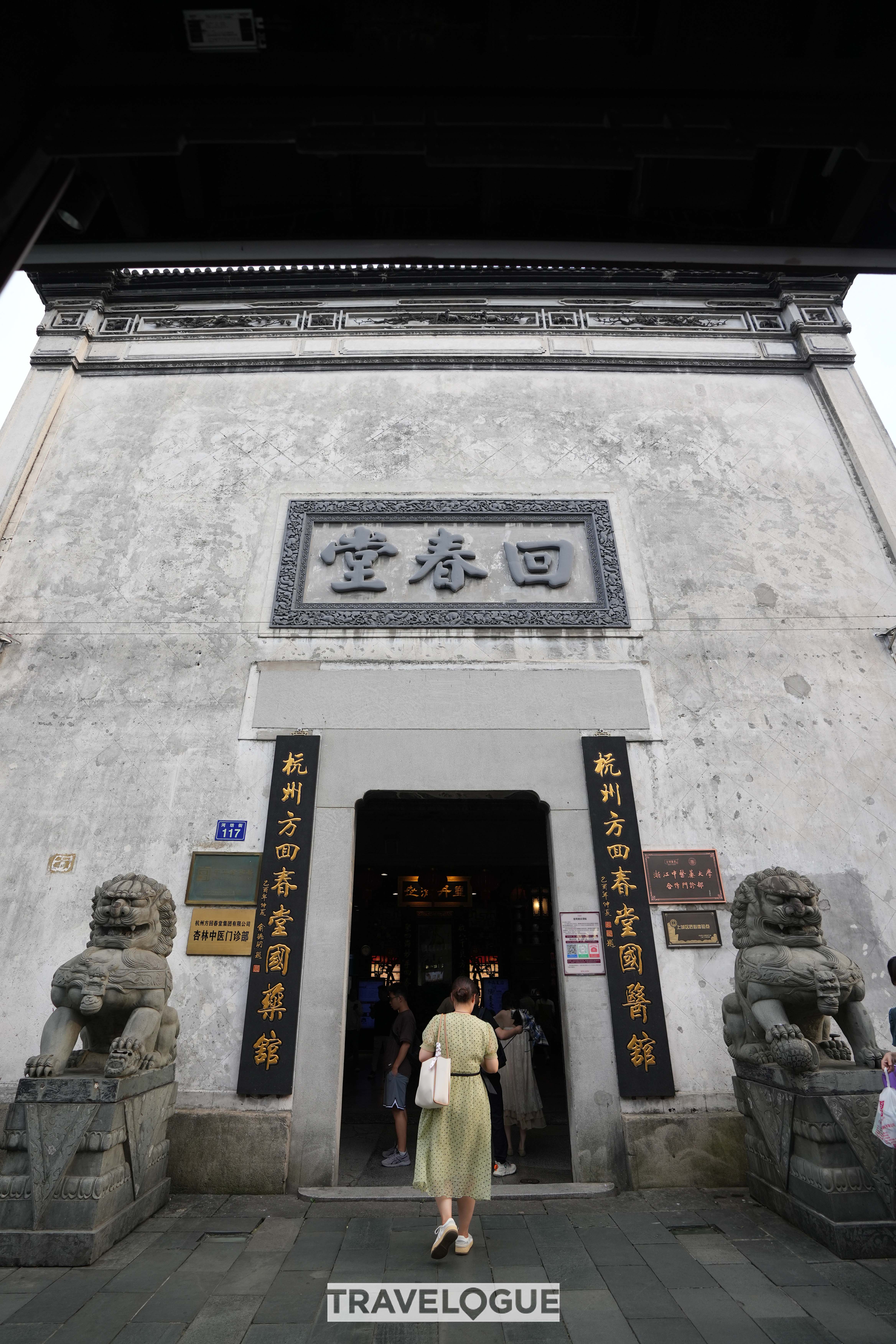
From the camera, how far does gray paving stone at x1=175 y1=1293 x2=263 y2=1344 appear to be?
2420 millimetres

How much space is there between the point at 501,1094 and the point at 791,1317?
2.98m

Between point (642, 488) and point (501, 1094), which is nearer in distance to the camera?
point (501, 1094)

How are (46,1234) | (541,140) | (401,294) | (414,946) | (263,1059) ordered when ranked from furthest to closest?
(414,946) < (401,294) < (263,1059) < (46,1234) < (541,140)

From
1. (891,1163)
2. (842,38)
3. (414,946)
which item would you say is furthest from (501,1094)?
(842,38)

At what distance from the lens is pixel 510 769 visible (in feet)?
17.7

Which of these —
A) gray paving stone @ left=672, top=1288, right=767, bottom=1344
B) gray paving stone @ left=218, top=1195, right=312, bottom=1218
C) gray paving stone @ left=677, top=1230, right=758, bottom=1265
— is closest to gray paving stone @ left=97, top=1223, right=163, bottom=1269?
gray paving stone @ left=218, top=1195, right=312, bottom=1218

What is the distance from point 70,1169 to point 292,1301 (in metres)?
1.30

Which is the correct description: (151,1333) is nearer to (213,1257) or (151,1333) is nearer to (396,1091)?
(213,1257)

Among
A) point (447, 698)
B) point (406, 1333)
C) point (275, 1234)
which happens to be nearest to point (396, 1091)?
point (275, 1234)

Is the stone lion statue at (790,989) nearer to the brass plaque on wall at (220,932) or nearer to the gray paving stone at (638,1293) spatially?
the gray paving stone at (638,1293)

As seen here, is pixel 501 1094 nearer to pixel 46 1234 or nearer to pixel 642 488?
pixel 46 1234

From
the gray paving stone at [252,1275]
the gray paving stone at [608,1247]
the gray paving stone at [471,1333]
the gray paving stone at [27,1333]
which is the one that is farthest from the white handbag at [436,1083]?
the gray paving stone at [27,1333]

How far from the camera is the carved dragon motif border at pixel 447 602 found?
19.7 ft

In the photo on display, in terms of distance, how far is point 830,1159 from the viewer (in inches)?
128
